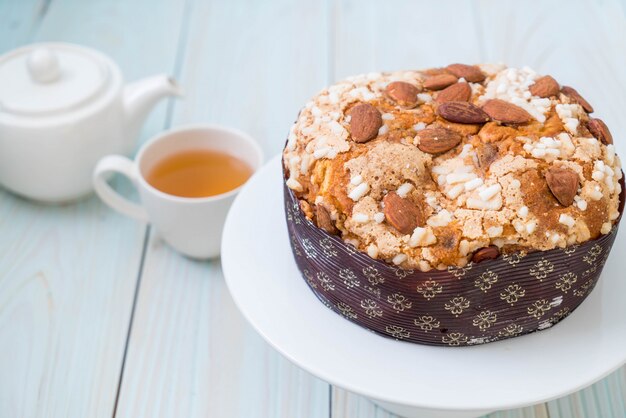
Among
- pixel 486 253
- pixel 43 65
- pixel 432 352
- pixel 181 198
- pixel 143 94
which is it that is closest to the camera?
pixel 486 253

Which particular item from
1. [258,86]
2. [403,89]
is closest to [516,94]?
[403,89]

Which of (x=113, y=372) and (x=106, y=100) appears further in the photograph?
(x=106, y=100)

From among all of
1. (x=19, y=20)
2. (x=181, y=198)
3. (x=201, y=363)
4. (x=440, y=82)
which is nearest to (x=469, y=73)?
(x=440, y=82)

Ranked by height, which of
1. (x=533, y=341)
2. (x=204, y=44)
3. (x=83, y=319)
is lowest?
(x=83, y=319)

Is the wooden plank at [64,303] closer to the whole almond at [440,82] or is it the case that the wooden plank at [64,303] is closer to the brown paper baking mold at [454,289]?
the brown paper baking mold at [454,289]

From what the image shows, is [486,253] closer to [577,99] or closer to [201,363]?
[577,99]

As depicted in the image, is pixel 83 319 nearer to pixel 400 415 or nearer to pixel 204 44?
pixel 400 415

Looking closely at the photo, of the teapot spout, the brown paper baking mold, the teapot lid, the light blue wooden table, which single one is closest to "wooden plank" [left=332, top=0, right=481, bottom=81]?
the light blue wooden table

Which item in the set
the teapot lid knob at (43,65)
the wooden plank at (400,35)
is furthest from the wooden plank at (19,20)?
the wooden plank at (400,35)
